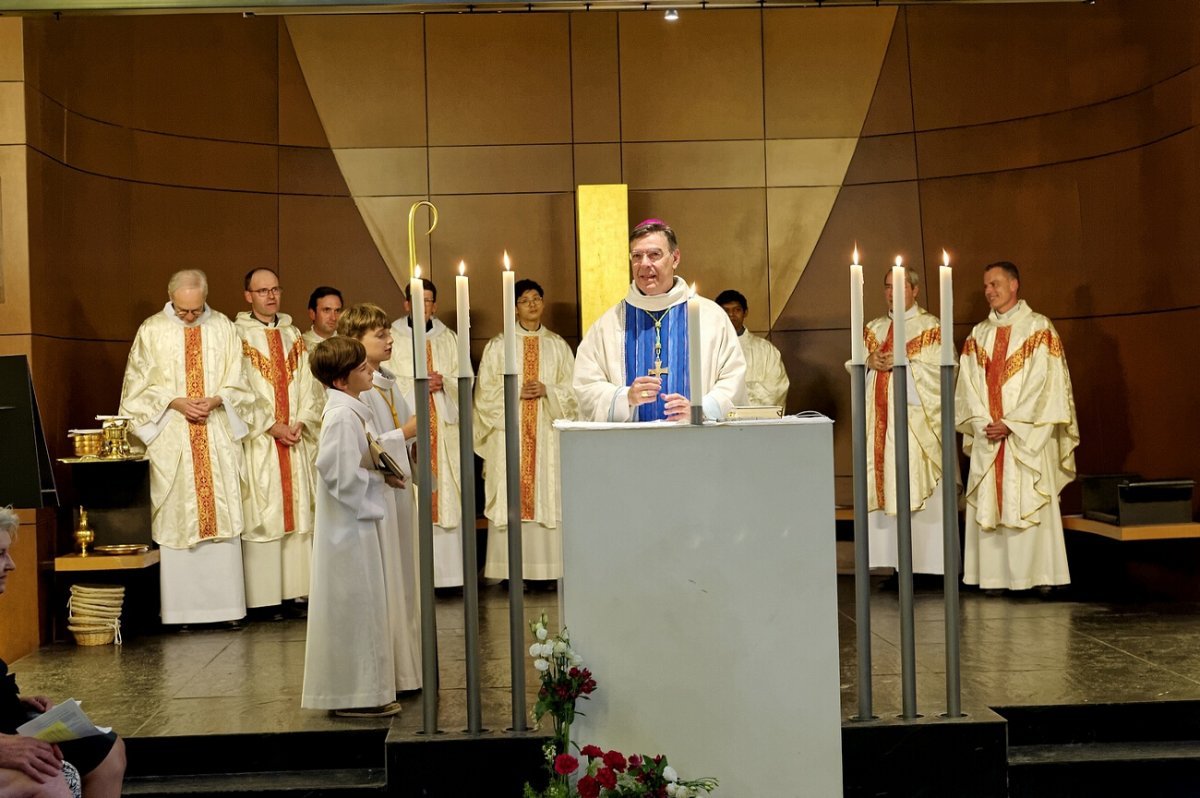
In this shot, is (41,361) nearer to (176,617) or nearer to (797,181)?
(176,617)

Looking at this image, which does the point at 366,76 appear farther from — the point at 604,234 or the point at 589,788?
the point at 589,788

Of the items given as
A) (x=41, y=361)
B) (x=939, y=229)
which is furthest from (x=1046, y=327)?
(x=41, y=361)

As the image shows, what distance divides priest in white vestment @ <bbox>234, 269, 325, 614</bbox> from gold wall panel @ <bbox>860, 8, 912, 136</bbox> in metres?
4.39

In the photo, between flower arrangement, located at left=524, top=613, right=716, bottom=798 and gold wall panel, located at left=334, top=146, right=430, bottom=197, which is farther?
gold wall panel, located at left=334, top=146, right=430, bottom=197

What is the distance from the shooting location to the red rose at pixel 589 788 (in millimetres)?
Result: 3256

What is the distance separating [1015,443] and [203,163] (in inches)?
216

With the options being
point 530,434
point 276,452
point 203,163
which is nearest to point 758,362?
point 530,434

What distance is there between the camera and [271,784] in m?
4.30

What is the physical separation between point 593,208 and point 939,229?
8.50ft

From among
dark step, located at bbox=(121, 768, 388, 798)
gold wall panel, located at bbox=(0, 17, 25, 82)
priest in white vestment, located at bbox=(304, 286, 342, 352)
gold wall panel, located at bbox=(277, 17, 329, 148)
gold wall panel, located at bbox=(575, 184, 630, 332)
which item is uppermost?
gold wall panel, located at bbox=(277, 17, 329, 148)

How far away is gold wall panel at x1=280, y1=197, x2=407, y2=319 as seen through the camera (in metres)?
8.84

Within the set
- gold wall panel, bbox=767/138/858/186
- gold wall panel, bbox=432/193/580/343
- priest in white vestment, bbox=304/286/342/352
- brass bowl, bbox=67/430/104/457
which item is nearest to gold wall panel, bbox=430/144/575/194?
gold wall panel, bbox=432/193/580/343

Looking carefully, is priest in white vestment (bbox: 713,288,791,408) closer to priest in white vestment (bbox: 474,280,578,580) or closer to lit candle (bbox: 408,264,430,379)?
priest in white vestment (bbox: 474,280,578,580)

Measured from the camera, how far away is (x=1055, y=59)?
834 centimetres
